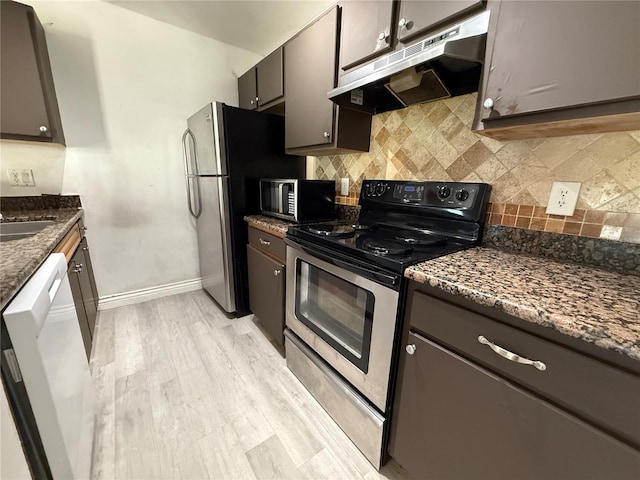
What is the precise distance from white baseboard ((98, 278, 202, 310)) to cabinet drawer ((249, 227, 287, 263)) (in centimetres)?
119

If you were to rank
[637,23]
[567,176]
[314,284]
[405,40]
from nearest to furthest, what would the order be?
[637,23], [567,176], [405,40], [314,284]

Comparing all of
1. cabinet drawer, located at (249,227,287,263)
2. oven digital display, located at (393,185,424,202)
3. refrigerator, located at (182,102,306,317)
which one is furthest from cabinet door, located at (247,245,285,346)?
oven digital display, located at (393,185,424,202)

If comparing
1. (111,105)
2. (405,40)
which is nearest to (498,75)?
(405,40)

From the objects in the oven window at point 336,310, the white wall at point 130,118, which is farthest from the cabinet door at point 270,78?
the oven window at point 336,310

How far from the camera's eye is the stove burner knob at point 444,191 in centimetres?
126

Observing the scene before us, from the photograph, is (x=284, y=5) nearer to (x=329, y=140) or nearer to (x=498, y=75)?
(x=329, y=140)

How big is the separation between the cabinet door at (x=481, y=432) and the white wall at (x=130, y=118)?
2.45 m

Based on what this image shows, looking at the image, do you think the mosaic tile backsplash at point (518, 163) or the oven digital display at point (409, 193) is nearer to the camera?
the mosaic tile backsplash at point (518, 163)

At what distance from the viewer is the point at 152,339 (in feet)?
6.33

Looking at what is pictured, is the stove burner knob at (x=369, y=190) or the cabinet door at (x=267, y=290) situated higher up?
the stove burner knob at (x=369, y=190)

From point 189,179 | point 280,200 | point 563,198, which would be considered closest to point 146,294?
point 189,179

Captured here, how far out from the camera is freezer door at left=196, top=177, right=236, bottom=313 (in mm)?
1960

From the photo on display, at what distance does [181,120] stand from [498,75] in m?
2.46

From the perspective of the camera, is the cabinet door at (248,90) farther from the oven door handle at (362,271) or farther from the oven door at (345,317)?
the oven door handle at (362,271)
